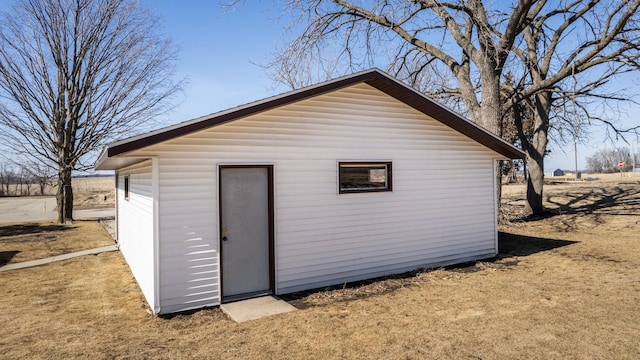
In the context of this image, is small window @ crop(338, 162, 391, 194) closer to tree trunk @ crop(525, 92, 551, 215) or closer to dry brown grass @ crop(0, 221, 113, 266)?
dry brown grass @ crop(0, 221, 113, 266)

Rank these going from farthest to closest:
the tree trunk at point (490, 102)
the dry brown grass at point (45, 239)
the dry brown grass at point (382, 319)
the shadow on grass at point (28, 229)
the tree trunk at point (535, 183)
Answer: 1. the tree trunk at point (535, 183)
2. the shadow on grass at point (28, 229)
3. the tree trunk at point (490, 102)
4. the dry brown grass at point (45, 239)
5. the dry brown grass at point (382, 319)

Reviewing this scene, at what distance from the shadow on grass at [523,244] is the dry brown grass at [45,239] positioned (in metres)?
12.8

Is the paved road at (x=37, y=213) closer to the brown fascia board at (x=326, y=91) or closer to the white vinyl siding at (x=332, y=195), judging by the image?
the brown fascia board at (x=326, y=91)

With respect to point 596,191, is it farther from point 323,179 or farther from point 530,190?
point 323,179

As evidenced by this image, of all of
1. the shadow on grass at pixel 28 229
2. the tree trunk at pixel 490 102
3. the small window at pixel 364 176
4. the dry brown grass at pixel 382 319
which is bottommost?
the dry brown grass at pixel 382 319

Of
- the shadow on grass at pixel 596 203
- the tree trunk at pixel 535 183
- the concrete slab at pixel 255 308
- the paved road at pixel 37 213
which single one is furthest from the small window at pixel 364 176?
the paved road at pixel 37 213

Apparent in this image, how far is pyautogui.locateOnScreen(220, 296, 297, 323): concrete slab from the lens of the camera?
5.88 m

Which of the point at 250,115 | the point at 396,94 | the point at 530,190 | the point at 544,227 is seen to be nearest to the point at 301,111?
the point at 250,115

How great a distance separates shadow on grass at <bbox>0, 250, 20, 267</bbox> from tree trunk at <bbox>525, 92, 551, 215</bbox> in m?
19.2

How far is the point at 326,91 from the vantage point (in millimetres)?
7137

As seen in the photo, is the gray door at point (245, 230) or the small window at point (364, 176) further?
the small window at point (364, 176)

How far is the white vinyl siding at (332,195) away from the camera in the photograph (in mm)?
6129

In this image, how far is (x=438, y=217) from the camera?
888 centimetres

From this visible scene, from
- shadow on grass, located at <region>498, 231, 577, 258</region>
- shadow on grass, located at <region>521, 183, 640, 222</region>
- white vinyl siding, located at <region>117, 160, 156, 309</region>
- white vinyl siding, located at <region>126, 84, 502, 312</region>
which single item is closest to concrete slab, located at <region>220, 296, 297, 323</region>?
white vinyl siding, located at <region>126, 84, 502, 312</region>
